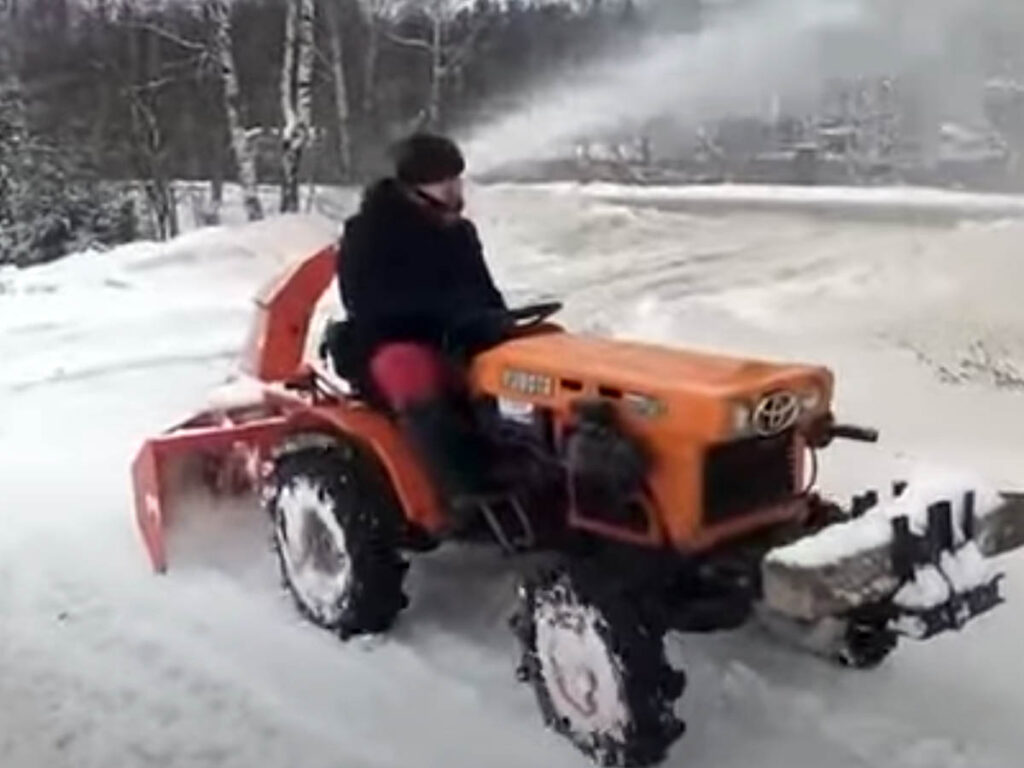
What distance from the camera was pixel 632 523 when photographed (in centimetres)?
426

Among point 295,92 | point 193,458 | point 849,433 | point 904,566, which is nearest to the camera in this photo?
point 904,566

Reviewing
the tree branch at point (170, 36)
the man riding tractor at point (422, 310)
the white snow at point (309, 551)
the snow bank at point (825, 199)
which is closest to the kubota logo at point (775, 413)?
the man riding tractor at point (422, 310)

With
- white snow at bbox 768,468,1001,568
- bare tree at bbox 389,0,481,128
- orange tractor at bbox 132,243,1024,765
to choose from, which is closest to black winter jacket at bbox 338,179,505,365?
orange tractor at bbox 132,243,1024,765

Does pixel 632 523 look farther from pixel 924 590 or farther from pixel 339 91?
pixel 339 91

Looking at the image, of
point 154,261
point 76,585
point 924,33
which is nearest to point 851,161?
point 924,33

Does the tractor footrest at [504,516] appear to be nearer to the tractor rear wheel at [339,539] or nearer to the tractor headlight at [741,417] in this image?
the tractor rear wheel at [339,539]

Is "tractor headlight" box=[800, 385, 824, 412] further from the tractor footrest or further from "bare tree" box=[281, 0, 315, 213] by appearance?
"bare tree" box=[281, 0, 315, 213]

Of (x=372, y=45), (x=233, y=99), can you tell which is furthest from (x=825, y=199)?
(x=233, y=99)

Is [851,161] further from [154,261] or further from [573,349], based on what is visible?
[573,349]

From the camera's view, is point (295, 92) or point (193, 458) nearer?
point (193, 458)

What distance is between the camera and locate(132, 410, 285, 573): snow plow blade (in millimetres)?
5473

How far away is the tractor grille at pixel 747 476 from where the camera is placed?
163 inches

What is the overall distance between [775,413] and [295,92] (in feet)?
48.6

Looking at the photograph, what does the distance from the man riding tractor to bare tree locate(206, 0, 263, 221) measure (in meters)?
14.2
